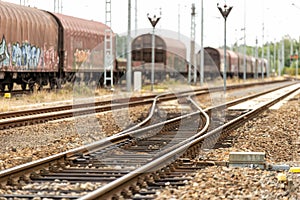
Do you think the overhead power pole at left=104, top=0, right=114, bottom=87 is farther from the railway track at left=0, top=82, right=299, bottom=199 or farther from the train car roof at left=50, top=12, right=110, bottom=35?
the railway track at left=0, top=82, right=299, bottom=199

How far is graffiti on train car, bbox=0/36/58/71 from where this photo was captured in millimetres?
27750

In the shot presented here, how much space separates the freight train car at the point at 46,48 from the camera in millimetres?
28281

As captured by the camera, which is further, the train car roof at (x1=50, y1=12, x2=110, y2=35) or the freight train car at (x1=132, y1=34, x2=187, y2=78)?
the freight train car at (x1=132, y1=34, x2=187, y2=78)

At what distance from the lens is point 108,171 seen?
9.77 m

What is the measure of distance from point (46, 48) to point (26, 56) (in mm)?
2454

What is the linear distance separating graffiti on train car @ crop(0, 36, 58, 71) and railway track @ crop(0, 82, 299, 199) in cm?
1443

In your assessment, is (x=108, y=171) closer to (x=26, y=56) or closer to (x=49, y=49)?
(x=26, y=56)

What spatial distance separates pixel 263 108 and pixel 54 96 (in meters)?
9.02

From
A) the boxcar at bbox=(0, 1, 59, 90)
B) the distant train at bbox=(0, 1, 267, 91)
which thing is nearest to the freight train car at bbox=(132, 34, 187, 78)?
the distant train at bbox=(0, 1, 267, 91)

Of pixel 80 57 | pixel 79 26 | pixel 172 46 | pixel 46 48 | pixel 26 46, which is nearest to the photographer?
pixel 26 46

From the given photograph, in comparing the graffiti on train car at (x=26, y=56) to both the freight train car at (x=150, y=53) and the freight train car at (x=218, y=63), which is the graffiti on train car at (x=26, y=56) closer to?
the freight train car at (x=150, y=53)

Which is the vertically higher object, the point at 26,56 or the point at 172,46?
the point at 172,46

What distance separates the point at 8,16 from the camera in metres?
27.7

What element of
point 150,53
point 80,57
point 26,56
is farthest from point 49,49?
point 150,53
